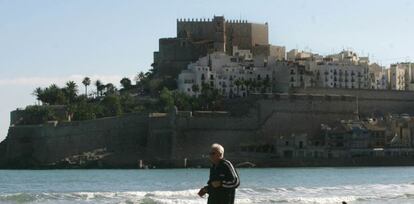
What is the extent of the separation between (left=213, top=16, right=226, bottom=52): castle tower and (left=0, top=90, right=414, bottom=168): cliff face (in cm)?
1350

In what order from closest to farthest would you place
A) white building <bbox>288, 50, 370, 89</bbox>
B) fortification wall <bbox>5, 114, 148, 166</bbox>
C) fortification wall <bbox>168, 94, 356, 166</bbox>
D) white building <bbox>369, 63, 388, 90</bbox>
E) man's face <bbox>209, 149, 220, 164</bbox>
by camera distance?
man's face <bbox>209, 149, 220, 164</bbox>
fortification wall <bbox>168, 94, 356, 166</bbox>
fortification wall <bbox>5, 114, 148, 166</bbox>
white building <bbox>288, 50, 370, 89</bbox>
white building <bbox>369, 63, 388, 90</bbox>

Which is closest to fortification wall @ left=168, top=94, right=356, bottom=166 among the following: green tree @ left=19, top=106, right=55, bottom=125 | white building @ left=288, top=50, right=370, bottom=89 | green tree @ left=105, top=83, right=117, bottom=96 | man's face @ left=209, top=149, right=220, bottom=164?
white building @ left=288, top=50, right=370, bottom=89

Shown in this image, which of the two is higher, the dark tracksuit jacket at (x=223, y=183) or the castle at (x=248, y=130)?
the castle at (x=248, y=130)

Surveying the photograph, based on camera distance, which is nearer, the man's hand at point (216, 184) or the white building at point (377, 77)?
the man's hand at point (216, 184)

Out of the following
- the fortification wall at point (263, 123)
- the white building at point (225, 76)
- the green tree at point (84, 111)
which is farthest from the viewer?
the white building at point (225, 76)

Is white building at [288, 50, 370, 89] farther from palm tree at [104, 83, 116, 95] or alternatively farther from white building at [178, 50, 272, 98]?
palm tree at [104, 83, 116, 95]

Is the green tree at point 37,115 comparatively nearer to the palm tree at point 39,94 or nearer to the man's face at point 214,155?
the palm tree at point 39,94

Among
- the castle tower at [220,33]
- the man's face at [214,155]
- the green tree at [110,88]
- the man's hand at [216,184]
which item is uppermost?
the castle tower at [220,33]

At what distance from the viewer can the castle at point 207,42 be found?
72.6 m

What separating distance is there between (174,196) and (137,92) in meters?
49.0

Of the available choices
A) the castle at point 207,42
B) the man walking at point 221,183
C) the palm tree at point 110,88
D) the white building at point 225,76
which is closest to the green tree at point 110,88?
the palm tree at point 110,88

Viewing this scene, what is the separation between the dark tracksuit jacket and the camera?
35.8ft

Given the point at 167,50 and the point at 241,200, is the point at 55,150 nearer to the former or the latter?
the point at 167,50

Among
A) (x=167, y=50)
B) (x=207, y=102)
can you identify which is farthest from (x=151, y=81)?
(x=207, y=102)
